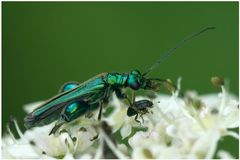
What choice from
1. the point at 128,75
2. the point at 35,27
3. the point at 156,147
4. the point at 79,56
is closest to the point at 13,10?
the point at 35,27

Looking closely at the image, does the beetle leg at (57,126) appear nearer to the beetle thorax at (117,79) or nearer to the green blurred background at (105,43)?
the beetle thorax at (117,79)

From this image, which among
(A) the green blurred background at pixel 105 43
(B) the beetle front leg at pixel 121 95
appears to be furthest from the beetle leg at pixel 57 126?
(A) the green blurred background at pixel 105 43

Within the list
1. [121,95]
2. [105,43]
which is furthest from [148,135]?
[105,43]

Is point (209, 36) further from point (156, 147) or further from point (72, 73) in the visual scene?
point (156, 147)

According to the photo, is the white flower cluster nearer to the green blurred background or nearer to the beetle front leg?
the beetle front leg

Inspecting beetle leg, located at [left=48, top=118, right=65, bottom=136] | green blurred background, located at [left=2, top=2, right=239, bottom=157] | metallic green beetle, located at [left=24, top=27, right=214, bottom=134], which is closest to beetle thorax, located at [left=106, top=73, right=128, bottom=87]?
metallic green beetle, located at [left=24, top=27, right=214, bottom=134]

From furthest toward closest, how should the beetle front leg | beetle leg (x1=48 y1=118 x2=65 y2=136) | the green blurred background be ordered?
the green blurred background
the beetle front leg
beetle leg (x1=48 y1=118 x2=65 y2=136)

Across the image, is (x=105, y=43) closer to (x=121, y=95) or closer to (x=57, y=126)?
(x=121, y=95)
